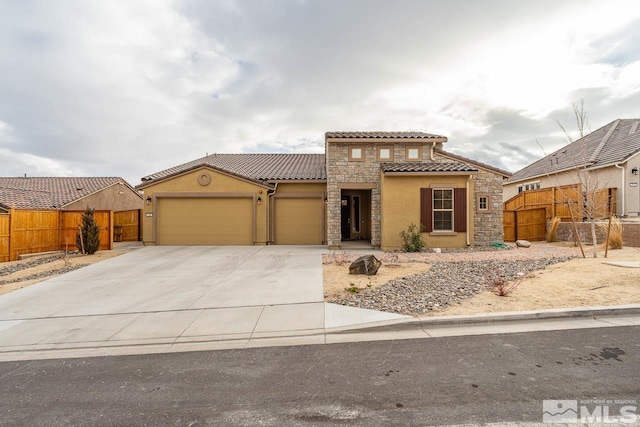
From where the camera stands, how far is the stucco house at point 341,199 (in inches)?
533

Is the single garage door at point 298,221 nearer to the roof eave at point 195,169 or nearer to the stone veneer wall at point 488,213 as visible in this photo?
the roof eave at point 195,169

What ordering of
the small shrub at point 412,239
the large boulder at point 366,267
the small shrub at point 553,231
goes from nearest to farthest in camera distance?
the large boulder at point 366,267 → the small shrub at point 412,239 → the small shrub at point 553,231

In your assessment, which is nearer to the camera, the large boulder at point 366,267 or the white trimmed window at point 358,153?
the large boulder at point 366,267

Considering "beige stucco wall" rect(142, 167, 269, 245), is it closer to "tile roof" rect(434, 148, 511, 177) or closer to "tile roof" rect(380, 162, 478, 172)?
"tile roof" rect(380, 162, 478, 172)

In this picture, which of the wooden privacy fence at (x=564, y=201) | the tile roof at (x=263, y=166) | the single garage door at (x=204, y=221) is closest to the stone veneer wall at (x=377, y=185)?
the tile roof at (x=263, y=166)

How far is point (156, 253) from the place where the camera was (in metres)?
13.5

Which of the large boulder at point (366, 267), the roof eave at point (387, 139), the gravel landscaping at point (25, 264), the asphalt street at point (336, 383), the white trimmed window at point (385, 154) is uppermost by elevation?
the roof eave at point (387, 139)

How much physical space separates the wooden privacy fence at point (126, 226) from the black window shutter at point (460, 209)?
18.7 m

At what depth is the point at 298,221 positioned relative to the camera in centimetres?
1658

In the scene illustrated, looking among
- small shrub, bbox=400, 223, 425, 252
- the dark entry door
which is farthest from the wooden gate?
the dark entry door

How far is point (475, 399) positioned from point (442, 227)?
1142 cm

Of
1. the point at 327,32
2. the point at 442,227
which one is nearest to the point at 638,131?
the point at 442,227

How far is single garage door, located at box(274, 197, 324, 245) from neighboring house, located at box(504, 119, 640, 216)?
10988 mm

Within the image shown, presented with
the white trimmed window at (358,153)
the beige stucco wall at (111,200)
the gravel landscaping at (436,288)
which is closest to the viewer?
the gravel landscaping at (436,288)
